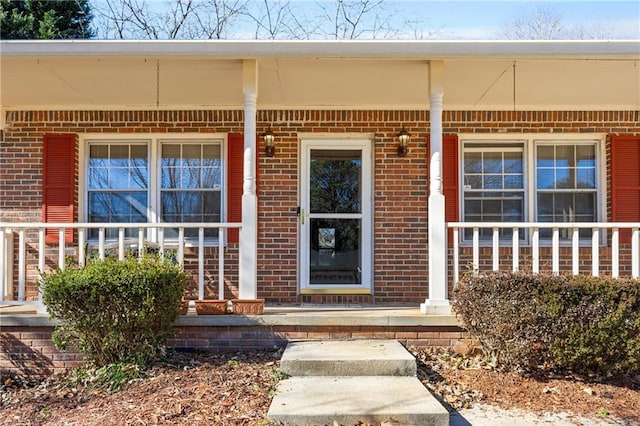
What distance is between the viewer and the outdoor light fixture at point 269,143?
6.49 meters

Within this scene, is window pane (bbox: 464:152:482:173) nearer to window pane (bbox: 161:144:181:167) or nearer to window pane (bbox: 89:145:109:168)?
window pane (bbox: 161:144:181:167)

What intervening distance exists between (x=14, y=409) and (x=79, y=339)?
2.26 ft

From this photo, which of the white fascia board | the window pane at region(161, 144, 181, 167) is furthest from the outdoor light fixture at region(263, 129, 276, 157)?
the white fascia board

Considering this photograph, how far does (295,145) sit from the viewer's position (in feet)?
21.6

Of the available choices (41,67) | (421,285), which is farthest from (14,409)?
(421,285)

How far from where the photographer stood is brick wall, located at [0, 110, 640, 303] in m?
6.57

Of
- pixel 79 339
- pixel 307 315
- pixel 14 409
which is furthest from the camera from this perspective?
pixel 307 315

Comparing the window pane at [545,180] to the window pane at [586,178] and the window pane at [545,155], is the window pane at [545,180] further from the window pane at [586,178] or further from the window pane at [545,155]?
the window pane at [586,178]

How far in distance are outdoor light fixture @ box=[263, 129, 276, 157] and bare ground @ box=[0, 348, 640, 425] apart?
8.70ft

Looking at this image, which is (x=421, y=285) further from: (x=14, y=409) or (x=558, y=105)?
(x=14, y=409)

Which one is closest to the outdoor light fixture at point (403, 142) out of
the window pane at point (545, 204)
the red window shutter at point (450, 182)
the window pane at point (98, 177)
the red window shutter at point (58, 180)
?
the red window shutter at point (450, 182)

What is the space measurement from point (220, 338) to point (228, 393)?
3.55ft

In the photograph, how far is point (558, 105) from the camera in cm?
652

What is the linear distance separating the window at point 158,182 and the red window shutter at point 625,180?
15.7 ft
